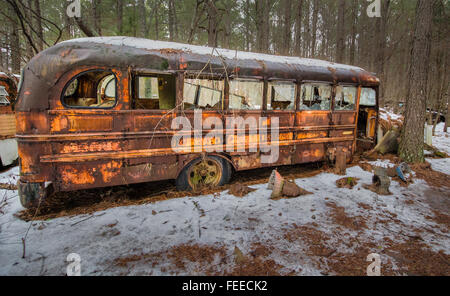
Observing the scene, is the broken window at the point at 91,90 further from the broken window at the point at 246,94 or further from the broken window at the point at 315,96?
the broken window at the point at 315,96

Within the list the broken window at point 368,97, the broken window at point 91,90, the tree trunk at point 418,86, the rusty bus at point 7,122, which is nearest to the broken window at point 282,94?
the broken window at point 368,97

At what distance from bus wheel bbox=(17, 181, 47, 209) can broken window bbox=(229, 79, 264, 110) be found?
11.3 ft

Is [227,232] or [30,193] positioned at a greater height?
[30,193]

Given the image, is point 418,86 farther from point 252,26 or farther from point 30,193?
point 252,26

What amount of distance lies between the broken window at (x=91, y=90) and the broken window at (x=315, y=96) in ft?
14.4

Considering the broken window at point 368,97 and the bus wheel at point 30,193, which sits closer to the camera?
the bus wheel at point 30,193

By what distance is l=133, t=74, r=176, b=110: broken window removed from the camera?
16.7ft

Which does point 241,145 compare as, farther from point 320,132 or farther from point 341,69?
point 341,69

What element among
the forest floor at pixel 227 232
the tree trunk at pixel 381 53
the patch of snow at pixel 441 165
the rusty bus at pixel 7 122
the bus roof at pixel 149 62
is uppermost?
the tree trunk at pixel 381 53

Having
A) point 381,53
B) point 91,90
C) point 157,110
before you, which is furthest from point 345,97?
point 381,53

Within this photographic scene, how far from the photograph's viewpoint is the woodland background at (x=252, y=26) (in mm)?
9680

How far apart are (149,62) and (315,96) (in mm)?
3982

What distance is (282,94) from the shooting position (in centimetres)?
509

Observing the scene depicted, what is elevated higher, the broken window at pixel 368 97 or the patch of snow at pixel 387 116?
the broken window at pixel 368 97
